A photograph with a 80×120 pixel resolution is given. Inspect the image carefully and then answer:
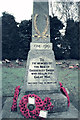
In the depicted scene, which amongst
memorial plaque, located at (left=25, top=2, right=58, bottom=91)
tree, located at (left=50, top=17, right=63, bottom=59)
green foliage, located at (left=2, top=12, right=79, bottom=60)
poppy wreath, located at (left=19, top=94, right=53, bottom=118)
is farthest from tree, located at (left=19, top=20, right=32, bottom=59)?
poppy wreath, located at (left=19, top=94, right=53, bottom=118)

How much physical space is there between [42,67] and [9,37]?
10870 mm

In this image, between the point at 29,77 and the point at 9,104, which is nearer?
the point at 29,77

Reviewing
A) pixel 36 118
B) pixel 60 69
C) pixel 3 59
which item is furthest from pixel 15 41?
pixel 36 118

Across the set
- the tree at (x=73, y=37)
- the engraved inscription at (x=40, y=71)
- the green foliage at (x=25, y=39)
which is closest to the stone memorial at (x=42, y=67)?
the engraved inscription at (x=40, y=71)

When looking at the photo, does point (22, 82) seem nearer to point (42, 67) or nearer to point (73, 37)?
point (42, 67)

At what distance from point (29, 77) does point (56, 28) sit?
11249 mm

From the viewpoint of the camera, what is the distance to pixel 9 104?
598cm

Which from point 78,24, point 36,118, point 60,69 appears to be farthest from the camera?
point 78,24

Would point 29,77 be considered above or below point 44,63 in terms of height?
below

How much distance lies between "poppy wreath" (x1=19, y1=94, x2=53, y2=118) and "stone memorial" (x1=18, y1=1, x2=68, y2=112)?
0.56ft

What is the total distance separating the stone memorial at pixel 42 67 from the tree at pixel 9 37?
33.1ft

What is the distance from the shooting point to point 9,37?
15.6 metres

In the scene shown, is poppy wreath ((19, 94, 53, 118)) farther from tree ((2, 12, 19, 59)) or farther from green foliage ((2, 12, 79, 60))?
tree ((2, 12, 19, 59))

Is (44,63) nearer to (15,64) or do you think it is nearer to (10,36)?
(15,64)
